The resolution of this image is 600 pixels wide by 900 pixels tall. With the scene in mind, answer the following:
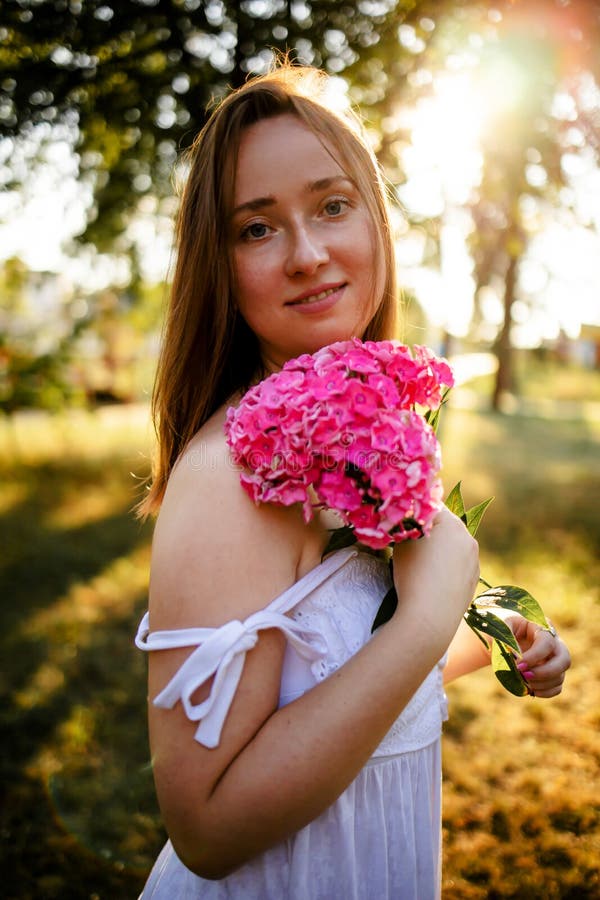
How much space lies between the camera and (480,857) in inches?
148

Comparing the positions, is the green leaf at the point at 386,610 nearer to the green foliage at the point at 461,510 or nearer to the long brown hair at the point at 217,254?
the green foliage at the point at 461,510

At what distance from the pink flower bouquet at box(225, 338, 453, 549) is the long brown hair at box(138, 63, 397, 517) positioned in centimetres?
50

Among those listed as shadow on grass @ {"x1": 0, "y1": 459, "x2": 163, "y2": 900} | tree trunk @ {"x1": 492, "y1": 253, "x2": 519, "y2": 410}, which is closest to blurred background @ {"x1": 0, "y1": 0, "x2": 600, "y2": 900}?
shadow on grass @ {"x1": 0, "y1": 459, "x2": 163, "y2": 900}

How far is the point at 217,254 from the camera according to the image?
1836 millimetres

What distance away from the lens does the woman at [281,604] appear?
1364 mm

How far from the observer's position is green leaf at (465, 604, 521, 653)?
1.65 metres

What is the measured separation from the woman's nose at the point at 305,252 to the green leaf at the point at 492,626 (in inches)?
38.3

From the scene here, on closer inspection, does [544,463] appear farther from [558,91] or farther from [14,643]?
[14,643]

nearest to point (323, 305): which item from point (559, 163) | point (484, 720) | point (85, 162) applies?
point (484, 720)

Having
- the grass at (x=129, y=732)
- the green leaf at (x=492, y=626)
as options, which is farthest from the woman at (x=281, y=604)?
the grass at (x=129, y=732)

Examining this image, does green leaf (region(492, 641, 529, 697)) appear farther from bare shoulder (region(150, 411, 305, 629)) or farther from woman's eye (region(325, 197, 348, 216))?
woman's eye (region(325, 197, 348, 216))

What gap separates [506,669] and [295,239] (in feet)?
4.05

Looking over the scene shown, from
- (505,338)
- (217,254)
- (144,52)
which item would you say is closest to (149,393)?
(217,254)

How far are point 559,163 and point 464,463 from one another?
8.79 meters
